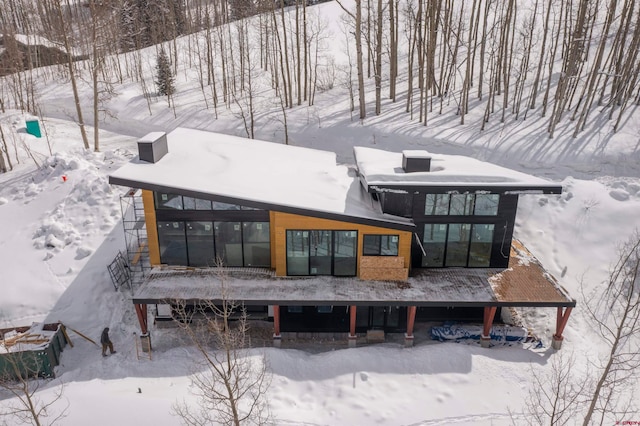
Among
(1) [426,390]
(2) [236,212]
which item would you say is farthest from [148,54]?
(1) [426,390]

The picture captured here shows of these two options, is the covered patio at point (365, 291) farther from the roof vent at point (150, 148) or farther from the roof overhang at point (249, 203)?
the roof vent at point (150, 148)

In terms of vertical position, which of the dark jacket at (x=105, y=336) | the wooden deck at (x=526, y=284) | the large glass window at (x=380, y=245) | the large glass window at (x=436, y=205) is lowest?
the dark jacket at (x=105, y=336)

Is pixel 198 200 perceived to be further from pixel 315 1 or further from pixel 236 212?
pixel 315 1

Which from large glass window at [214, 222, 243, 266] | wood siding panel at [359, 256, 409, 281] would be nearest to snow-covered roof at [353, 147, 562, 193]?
wood siding panel at [359, 256, 409, 281]

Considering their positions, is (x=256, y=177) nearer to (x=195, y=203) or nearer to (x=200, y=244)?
(x=195, y=203)

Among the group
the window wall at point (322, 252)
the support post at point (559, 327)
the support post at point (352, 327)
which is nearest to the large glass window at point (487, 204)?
the support post at point (559, 327)

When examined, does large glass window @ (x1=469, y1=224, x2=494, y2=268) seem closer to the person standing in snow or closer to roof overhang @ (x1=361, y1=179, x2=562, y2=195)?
roof overhang @ (x1=361, y1=179, x2=562, y2=195)
